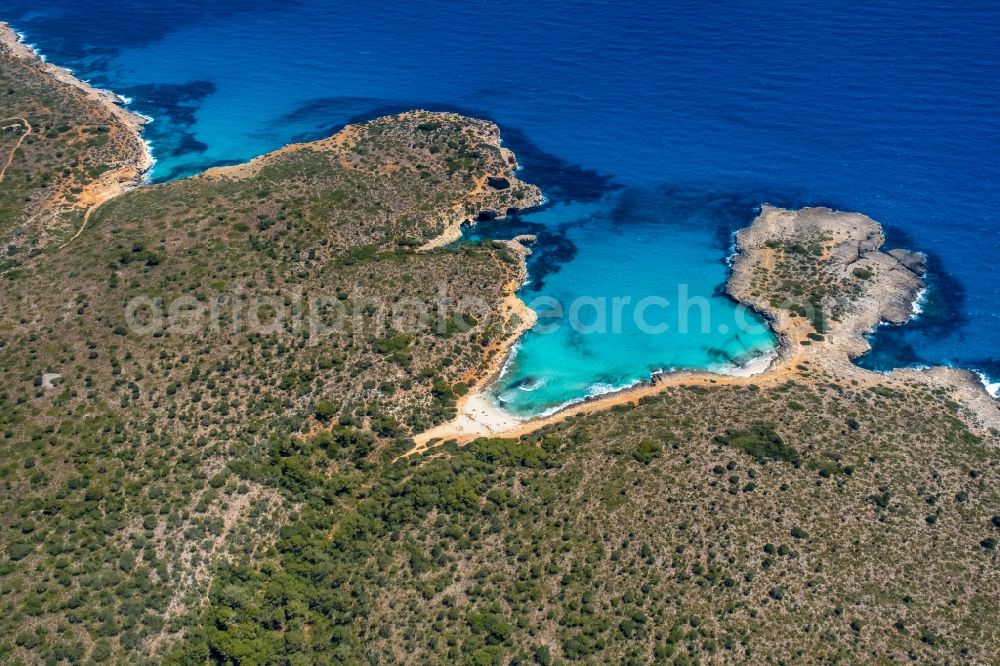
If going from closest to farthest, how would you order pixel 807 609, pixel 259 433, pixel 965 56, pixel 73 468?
pixel 807 609 → pixel 73 468 → pixel 259 433 → pixel 965 56

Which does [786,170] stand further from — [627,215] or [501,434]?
[501,434]

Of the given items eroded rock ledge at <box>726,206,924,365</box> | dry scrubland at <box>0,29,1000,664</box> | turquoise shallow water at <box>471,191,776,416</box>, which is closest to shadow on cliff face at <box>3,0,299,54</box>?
dry scrubland at <box>0,29,1000,664</box>

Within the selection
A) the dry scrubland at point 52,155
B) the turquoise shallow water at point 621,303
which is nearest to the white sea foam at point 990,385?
the turquoise shallow water at point 621,303

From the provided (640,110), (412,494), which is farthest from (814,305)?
(412,494)

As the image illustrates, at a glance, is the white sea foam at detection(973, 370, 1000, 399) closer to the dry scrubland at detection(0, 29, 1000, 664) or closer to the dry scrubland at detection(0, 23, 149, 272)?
the dry scrubland at detection(0, 29, 1000, 664)

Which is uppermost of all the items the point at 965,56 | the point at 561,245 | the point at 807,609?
the point at 965,56

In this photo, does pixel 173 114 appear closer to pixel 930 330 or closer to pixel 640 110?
pixel 640 110

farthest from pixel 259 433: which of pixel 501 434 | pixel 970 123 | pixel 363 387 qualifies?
pixel 970 123

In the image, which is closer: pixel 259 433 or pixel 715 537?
pixel 715 537
